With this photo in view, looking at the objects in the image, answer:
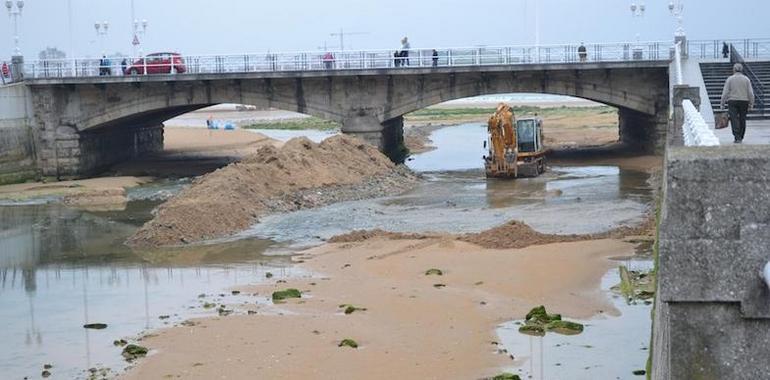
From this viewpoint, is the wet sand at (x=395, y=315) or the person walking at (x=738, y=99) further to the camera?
the person walking at (x=738, y=99)

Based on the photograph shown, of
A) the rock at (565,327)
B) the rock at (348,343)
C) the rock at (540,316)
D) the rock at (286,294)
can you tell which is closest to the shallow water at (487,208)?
the rock at (286,294)

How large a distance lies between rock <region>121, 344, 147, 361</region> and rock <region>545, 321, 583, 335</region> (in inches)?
243

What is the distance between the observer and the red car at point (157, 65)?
4959cm

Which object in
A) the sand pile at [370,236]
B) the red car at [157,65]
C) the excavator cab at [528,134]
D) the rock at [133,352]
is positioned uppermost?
the red car at [157,65]

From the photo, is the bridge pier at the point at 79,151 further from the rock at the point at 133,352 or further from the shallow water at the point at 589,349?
the shallow water at the point at 589,349

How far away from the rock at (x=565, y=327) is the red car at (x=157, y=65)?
34889 mm

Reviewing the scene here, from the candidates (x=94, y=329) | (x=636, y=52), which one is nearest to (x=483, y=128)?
(x=636, y=52)

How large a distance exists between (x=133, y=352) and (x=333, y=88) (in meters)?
33.7

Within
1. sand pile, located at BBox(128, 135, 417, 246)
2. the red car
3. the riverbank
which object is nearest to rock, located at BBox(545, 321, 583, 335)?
sand pile, located at BBox(128, 135, 417, 246)

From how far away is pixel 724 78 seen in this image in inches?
1563

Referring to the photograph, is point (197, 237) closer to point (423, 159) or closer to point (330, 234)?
point (330, 234)

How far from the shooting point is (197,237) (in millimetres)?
29094

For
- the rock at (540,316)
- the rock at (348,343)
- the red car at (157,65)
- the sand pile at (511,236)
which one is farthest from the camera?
the red car at (157,65)

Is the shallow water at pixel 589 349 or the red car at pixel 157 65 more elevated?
the red car at pixel 157 65
